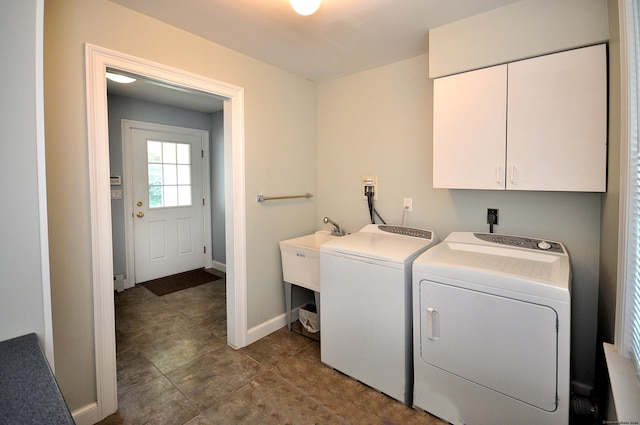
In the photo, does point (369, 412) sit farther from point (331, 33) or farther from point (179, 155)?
point (179, 155)

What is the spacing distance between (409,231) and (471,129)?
83 centimetres

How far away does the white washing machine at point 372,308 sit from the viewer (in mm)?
1842

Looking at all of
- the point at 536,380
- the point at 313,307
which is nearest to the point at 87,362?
the point at 313,307

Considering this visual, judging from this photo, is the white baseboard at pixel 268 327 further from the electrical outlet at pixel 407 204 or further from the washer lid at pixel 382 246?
the electrical outlet at pixel 407 204

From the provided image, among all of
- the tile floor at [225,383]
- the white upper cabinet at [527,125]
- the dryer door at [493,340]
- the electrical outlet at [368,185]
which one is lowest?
the tile floor at [225,383]

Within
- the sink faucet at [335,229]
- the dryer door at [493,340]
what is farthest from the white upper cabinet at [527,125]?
the sink faucet at [335,229]

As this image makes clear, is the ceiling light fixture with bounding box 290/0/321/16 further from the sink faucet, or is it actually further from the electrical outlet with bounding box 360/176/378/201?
the sink faucet

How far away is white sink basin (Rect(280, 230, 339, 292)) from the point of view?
252cm

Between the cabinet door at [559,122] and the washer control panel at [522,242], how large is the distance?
348mm

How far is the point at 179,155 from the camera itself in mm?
4301

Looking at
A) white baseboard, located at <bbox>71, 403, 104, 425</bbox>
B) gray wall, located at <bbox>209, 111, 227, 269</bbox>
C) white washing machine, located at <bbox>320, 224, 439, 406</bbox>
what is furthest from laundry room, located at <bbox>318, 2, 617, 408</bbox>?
white baseboard, located at <bbox>71, 403, 104, 425</bbox>

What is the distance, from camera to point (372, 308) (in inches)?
76.5

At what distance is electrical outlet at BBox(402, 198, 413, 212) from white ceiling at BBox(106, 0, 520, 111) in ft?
3.66

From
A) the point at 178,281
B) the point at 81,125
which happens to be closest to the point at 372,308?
the point at 81,125
